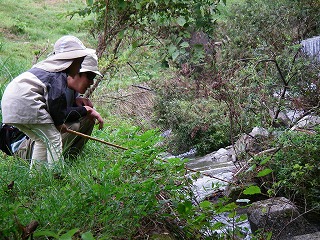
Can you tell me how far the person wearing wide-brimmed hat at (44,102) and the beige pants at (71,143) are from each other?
0.60 feet

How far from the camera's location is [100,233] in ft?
11.7

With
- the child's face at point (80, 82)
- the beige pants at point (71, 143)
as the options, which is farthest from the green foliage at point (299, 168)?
the child's face at point (80, 82)

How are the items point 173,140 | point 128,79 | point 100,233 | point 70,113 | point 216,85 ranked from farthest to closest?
point 128,79 → point 173,140 → point 216,85 → point 70,113 → point 100,233

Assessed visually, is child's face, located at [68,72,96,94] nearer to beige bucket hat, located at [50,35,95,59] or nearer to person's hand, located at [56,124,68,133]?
beige bucket hat, located at [50,35,95,59]

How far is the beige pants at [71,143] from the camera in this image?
5133mm

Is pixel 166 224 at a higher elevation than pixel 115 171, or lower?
lower

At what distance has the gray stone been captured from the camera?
5883 mm

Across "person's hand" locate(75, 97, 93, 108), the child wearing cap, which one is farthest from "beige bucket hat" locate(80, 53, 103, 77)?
"person's hand" locate(75, 97, 93, 108)

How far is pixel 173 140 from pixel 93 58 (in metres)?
8.52

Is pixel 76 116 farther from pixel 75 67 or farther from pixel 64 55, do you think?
pixel 64 55

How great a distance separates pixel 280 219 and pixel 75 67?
103 inches

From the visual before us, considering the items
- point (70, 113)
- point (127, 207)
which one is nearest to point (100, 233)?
point (127, 207)

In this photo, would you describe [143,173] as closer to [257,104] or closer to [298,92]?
[257,104]

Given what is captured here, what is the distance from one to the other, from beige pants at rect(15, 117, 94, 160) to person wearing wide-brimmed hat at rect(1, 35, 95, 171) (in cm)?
18
